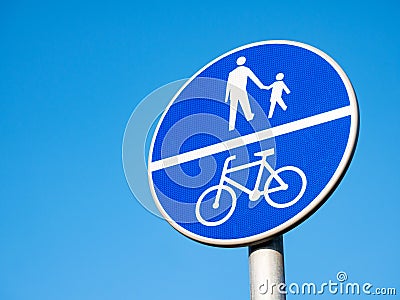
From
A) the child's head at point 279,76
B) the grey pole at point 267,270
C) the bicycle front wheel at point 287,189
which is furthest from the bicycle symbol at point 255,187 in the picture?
the child's head at point 279,76

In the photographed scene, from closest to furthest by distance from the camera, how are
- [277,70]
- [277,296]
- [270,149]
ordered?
[277,296], [270,149], [277,70]

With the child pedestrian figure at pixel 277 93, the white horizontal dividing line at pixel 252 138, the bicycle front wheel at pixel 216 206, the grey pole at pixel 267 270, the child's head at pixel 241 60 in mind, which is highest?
the child's head at pixel 241 60

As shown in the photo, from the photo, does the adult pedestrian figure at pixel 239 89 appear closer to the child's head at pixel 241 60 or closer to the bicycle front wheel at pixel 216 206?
the child's head at pixel 241 60

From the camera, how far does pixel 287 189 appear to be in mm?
2805

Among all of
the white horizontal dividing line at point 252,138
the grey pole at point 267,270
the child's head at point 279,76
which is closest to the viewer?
the grey pole at point 267,270

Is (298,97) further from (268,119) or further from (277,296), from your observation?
(277,296)

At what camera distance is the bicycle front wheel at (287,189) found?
2.79 metres

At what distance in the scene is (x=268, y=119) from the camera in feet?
9.77

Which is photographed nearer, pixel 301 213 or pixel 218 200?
pixel 301 213

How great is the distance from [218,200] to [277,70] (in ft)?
2.15

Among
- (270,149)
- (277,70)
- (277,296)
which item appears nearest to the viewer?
(277,296)

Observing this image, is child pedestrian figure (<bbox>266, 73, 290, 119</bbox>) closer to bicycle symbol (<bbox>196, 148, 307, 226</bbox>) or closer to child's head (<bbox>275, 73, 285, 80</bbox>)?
child's head (<bbox>275, 73, 285, 80</bbox>)

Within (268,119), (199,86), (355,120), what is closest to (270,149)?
(268,119)

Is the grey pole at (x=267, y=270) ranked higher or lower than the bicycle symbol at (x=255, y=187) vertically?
lower
